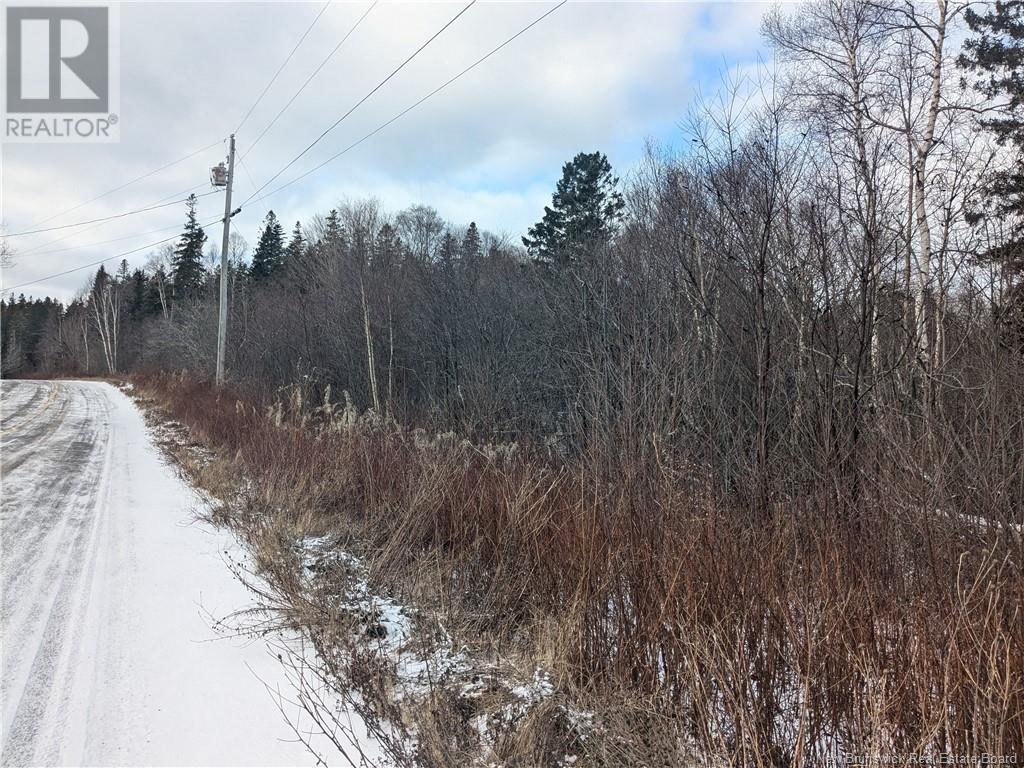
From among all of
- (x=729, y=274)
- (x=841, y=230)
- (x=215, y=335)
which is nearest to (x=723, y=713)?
(x=841, y=230)

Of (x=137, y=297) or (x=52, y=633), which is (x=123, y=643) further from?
(x=137, y=297)

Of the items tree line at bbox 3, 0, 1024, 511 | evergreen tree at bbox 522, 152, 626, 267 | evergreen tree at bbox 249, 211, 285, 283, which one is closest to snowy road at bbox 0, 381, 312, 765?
tree line at bbox 3, 0, 1024, 511

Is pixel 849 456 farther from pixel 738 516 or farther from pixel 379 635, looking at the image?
pixel 379 635

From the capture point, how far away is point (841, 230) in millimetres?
5184

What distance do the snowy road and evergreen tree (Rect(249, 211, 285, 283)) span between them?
43.0m

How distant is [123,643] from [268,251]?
49.1 m

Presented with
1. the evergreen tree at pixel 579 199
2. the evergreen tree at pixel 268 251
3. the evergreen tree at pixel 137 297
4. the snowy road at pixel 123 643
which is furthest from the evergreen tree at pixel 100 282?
the snowy road at pixel 123 643

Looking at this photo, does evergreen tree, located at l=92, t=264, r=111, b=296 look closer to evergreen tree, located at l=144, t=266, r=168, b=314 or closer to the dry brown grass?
evergreen tree, located at l=144, t=266, r=168, b=314

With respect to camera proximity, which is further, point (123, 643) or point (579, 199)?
point (579, 199)

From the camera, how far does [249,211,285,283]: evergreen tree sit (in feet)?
152

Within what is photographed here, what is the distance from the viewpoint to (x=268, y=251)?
47344mm

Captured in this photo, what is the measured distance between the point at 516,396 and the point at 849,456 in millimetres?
9518

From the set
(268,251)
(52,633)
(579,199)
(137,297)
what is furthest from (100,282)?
(52,633)

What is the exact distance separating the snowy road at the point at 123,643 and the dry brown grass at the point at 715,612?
645mm
